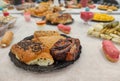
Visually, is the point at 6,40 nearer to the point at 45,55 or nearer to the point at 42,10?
the point at 45,55

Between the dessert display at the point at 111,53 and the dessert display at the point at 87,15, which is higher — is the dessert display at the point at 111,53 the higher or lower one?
the lower one

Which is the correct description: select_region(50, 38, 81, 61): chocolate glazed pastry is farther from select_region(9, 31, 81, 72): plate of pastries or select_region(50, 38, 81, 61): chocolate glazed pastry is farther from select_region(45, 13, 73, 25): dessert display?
select_region(45, 13, 73, 25): dessert display

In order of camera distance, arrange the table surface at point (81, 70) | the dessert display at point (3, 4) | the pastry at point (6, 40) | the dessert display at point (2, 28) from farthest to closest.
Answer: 1. the dessert display at point (3, 4)
2. the dessert display at point (2, 28)
3. the pastry at point (6, 40)
4. the table surface at point (81, 70)

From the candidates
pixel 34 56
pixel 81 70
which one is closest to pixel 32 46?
pixel 34 56

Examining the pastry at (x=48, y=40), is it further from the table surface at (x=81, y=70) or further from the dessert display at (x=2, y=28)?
the dessert display at (x=2, y=28)

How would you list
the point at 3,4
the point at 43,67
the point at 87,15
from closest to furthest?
the point at 43,67, the point at 87,15, the point at 3,4

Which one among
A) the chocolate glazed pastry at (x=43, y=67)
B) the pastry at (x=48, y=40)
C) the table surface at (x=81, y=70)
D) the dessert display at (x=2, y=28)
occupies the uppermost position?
the pastry at (x=48, y=40)

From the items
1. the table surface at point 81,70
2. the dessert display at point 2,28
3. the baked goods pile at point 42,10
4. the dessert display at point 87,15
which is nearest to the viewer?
the table surface at point 81,70

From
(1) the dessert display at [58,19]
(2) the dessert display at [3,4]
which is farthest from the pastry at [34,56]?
(2) the dessert display at [3,4]
